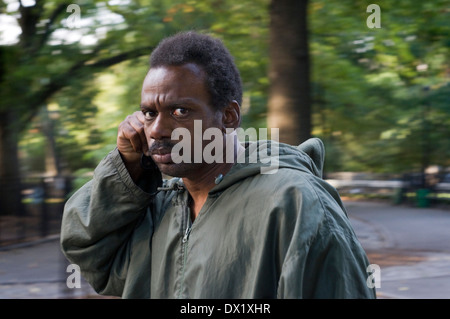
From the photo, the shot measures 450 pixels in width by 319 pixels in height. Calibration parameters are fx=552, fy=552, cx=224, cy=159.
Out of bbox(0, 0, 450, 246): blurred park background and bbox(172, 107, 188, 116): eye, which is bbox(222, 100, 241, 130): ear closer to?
bbox(172, 107, 188, 116): eye

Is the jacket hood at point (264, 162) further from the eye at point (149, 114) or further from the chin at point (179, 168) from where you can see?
the eye at point (149, 114)

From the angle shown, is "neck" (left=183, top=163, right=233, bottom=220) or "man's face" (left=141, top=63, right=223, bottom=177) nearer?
"man's face" (left=141, top=63, right=223, bottom=177)

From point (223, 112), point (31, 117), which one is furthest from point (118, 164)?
point (31, 117)

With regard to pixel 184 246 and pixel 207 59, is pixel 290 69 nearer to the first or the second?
pixel 207 59

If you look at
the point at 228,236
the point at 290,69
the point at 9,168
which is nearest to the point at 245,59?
the point at 290,69

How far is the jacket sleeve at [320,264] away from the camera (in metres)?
1.56

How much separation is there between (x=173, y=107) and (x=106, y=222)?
1.74 feet

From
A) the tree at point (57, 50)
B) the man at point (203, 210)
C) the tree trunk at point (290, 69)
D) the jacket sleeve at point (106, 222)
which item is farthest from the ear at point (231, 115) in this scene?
the tree at point (57, 50)

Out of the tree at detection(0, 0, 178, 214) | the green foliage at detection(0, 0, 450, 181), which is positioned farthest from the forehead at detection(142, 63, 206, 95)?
the tree at detection(0, 0, 178, 214)

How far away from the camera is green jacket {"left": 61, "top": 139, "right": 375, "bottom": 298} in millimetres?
1585

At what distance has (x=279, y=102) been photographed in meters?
5.99

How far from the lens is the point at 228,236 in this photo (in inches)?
69.4
